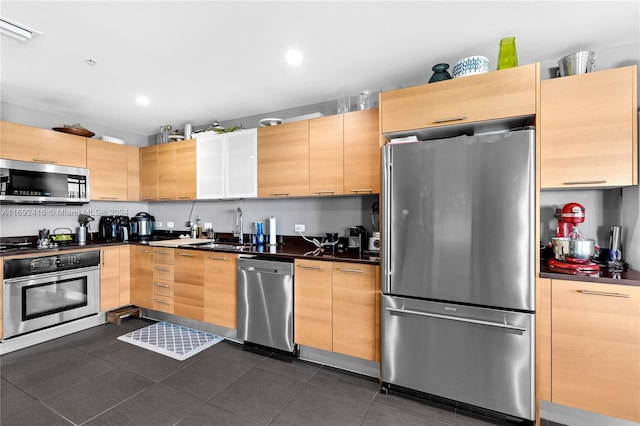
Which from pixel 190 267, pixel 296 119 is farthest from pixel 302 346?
pixel 296 119

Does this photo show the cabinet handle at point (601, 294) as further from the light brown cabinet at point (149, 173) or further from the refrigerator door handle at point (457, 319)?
the light brown cabinet at point (149, 173)

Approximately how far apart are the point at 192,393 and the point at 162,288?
1.56 m

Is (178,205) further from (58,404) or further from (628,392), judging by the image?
(628,392)

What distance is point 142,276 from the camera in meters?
3.43

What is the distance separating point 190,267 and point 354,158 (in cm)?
204

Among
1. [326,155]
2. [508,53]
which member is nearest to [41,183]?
[326,155]

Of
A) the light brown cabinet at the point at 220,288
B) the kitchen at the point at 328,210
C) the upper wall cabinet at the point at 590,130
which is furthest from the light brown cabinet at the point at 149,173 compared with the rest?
the upper wall cabinet at the point at 590,130

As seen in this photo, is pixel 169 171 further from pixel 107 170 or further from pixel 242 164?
pixel 242 164

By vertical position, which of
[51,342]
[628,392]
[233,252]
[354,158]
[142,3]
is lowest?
[51,342]

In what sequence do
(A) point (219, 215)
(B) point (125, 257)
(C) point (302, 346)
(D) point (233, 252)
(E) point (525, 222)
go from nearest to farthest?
(E) point (525, 222) → (C) point (302, 346) → (D) point (233, 252) → (B) point (125, 257) → (A) point (219, 215)

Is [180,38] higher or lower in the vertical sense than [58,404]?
higher

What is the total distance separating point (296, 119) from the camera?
9.49 feet

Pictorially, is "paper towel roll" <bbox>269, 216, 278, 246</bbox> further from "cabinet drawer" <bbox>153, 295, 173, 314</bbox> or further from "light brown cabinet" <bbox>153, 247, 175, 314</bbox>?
"cabinet drawer" <bbox>153, 295, 173, 314</bbox>

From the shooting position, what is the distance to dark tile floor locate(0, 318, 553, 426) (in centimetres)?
→ 179
